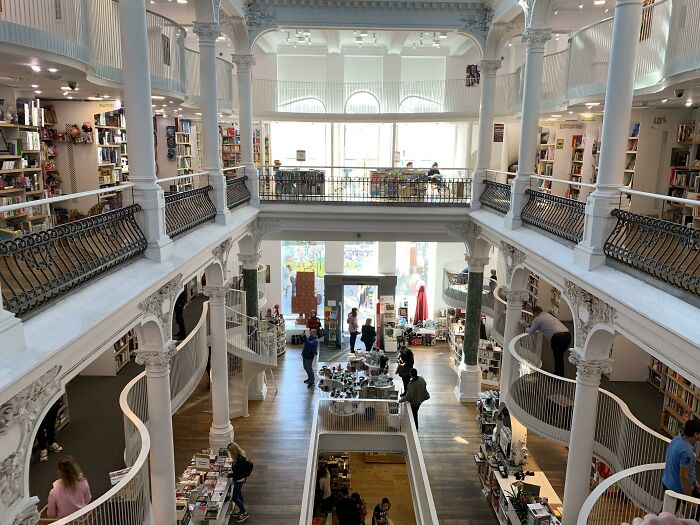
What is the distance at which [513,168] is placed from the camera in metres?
17.7

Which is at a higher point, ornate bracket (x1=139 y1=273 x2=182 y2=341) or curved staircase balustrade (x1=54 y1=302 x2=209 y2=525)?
ornate bracket (x1=139 y1=273 x2=182 y2=341)

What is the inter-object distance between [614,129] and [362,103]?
14.8 m

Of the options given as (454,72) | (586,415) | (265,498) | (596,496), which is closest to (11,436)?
(596,496)

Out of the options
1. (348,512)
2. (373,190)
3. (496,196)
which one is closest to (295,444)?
(348,512)

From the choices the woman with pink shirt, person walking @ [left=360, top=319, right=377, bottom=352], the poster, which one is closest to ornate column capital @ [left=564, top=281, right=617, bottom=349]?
the woman with pink shirt

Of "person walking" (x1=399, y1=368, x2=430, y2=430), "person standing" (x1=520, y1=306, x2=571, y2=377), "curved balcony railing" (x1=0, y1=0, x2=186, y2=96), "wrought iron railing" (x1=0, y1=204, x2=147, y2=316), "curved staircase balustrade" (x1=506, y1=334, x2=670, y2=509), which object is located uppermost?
"curved balcony railing" (x1=0, y1=0, x2=186, y2=96)

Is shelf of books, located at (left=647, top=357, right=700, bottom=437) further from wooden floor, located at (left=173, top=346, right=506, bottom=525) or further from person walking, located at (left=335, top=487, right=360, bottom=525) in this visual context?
person walking, located at (left=335, top=487, right=360, bottom=525)

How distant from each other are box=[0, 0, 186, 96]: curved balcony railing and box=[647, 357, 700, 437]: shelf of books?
396 inches

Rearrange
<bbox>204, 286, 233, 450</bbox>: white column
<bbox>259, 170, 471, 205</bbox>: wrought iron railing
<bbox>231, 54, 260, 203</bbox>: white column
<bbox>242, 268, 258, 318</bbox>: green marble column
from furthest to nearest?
<bbox>242, 268, 258, 318</bbox>: green marble column → <bbox>259, 170, 471, 205</bbox>: wrought iron railing → <bbox>231, 54, 260, 203</bbox>: white column → <bbox>204, 286, 233, 450</bbox>: white column

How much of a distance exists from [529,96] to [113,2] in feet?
21.5

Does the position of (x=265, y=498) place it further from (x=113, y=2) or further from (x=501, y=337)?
(x=113, y=2)

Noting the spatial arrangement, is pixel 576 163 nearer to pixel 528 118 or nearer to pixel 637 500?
pixel 528 118

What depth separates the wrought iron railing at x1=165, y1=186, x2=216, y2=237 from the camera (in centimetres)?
743

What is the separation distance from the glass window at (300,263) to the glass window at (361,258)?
862 mm
